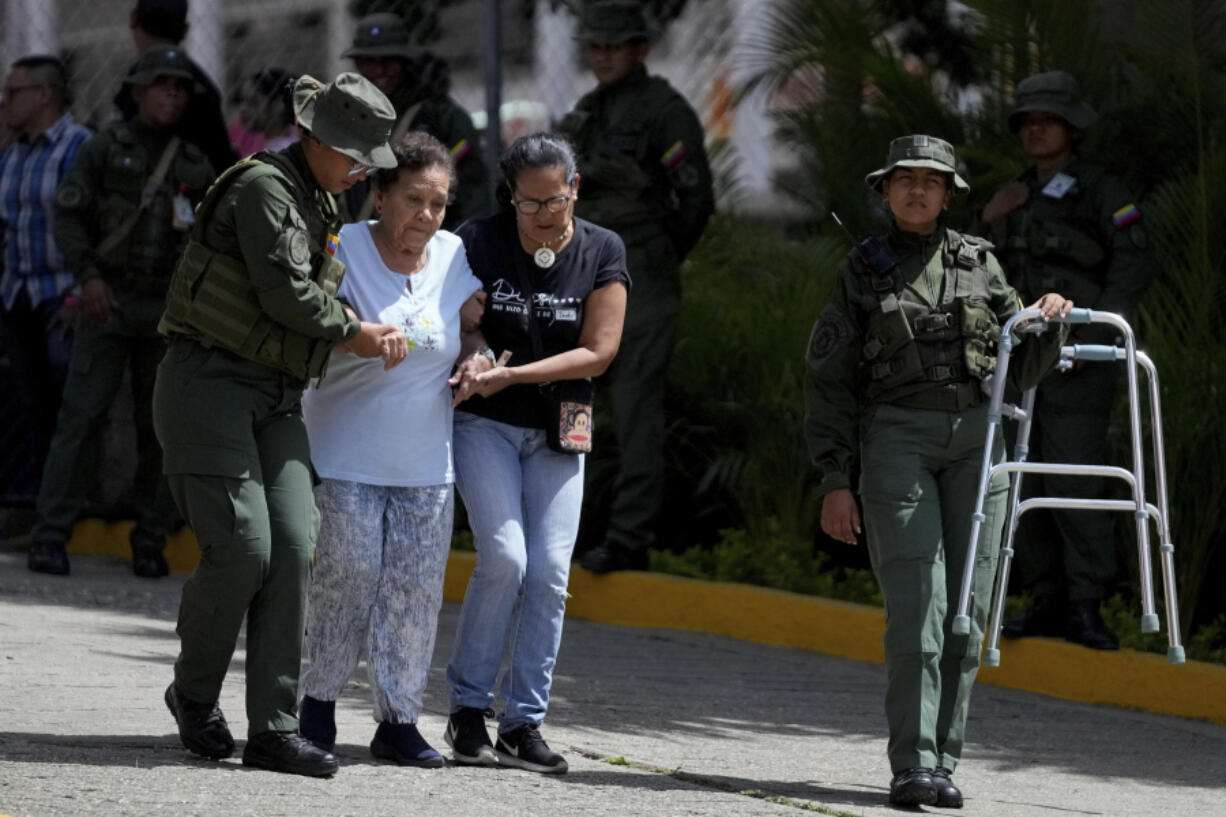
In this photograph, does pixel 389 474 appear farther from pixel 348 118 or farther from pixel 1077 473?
pixel 1077 473

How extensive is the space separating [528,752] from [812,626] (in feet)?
10.0

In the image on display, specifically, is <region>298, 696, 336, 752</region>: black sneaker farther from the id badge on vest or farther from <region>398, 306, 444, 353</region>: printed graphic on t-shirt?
the id badge on vest

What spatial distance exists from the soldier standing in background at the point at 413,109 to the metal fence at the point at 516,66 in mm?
559

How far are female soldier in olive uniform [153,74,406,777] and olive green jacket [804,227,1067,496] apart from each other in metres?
1.19

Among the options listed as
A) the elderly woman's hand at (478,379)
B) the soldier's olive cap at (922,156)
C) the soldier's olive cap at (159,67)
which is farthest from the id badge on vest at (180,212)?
the soldier's olive cap at (922,156)

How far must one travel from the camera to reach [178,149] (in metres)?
8.87

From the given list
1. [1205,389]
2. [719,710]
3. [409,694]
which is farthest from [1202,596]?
[409,694]

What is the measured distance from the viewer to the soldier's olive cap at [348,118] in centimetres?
521

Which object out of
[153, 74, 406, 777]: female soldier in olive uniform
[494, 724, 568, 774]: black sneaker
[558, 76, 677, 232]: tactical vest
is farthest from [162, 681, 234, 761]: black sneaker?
[558, 76, 677, 232]: tactical vest

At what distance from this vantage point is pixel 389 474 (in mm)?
5410

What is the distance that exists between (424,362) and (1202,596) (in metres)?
4.12

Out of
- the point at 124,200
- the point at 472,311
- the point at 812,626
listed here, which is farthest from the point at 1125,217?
the point at 124,200

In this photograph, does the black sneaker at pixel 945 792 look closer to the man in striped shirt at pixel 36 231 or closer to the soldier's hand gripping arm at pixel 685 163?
the soldier's hand gripping arm at pixel 685 163

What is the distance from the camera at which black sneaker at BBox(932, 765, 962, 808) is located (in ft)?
17.6
